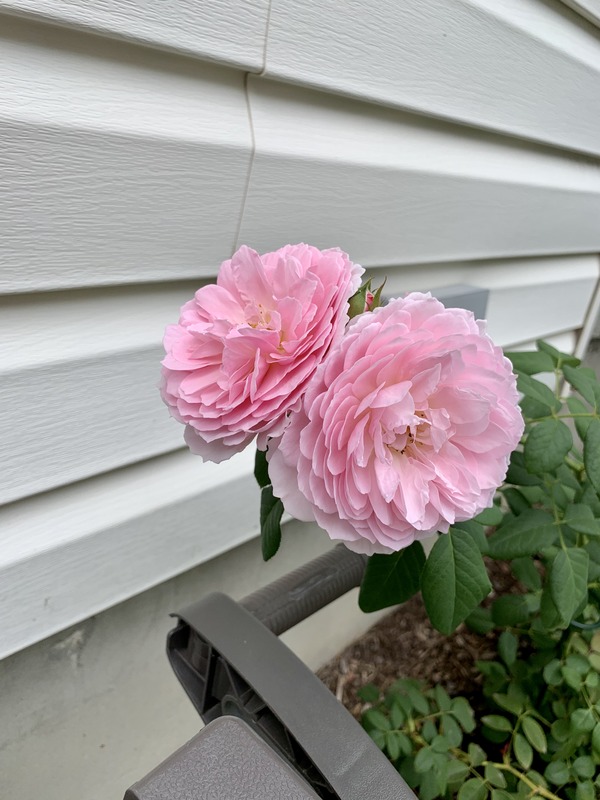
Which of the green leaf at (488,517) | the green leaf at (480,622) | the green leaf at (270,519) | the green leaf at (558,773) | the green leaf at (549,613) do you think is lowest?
the green leaf at (558,773)

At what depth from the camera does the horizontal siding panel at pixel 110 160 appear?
70cm

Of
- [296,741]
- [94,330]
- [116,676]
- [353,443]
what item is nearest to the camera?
[353,443]

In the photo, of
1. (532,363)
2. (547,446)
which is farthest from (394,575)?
(532,363)

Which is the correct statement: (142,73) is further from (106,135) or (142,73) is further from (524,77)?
(524,77)

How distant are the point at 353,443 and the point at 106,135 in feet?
1.84

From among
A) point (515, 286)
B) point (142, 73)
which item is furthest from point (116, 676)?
point (515, 286)

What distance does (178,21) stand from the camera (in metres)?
0.76

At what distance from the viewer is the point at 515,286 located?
183 cm

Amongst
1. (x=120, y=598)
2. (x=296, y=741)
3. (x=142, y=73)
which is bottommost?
(x=120, y=598)

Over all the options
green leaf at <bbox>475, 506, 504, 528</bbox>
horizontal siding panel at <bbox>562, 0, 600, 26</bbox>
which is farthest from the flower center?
horizontal siding panel at <bbox>562, 0, 600, 26</bbox>

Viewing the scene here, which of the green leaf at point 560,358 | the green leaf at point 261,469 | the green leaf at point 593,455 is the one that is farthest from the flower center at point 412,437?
the green leaf at point 560,358

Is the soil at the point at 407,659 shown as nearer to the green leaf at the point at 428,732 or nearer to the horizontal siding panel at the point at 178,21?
the green leaf at the point at 428,732

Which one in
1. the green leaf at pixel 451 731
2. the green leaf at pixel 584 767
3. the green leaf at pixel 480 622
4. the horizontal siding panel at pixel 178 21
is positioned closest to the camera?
the horizontal siding panel at pixel 178 21

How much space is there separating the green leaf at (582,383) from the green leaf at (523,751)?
2.44 ft
